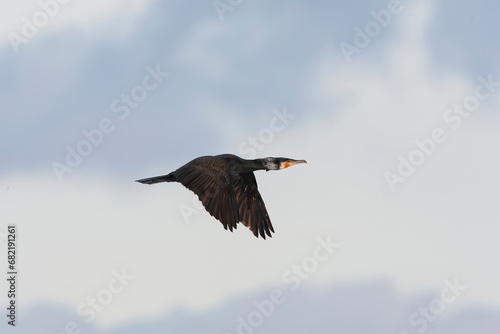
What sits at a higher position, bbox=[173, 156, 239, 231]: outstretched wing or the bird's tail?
the bird's tail

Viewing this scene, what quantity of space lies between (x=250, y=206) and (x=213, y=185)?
158 inches

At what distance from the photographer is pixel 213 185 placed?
19000 mm

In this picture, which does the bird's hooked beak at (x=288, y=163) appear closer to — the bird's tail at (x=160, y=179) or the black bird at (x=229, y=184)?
the black bird at (x=229, y=184)

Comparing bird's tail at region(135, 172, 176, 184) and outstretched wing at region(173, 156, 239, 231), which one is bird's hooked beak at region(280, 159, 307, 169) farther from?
bird's tail at region(135, 172, 176, 184)

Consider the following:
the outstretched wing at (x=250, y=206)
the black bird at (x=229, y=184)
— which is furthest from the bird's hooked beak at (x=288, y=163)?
the outstretched wing at (x=250, y=206)

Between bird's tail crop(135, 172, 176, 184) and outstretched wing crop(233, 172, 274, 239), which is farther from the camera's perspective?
outstretched wing crop(233, 172, 274, 239)

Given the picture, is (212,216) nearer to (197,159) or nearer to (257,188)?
(197,159)

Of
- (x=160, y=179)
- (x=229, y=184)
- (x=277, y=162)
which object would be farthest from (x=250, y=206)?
(x=229, y=184)

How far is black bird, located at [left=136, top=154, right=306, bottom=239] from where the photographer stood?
61.3 ft

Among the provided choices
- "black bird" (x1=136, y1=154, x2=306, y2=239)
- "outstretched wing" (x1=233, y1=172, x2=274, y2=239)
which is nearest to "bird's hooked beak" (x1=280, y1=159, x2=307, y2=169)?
"black bird" (x1=136, y1=154, x2=306, y2=239)

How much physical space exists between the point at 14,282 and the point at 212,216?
8.64 m

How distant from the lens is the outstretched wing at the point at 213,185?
731 inches

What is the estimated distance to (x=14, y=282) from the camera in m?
23.8

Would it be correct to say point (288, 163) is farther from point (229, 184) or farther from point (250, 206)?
point (229, 184)
